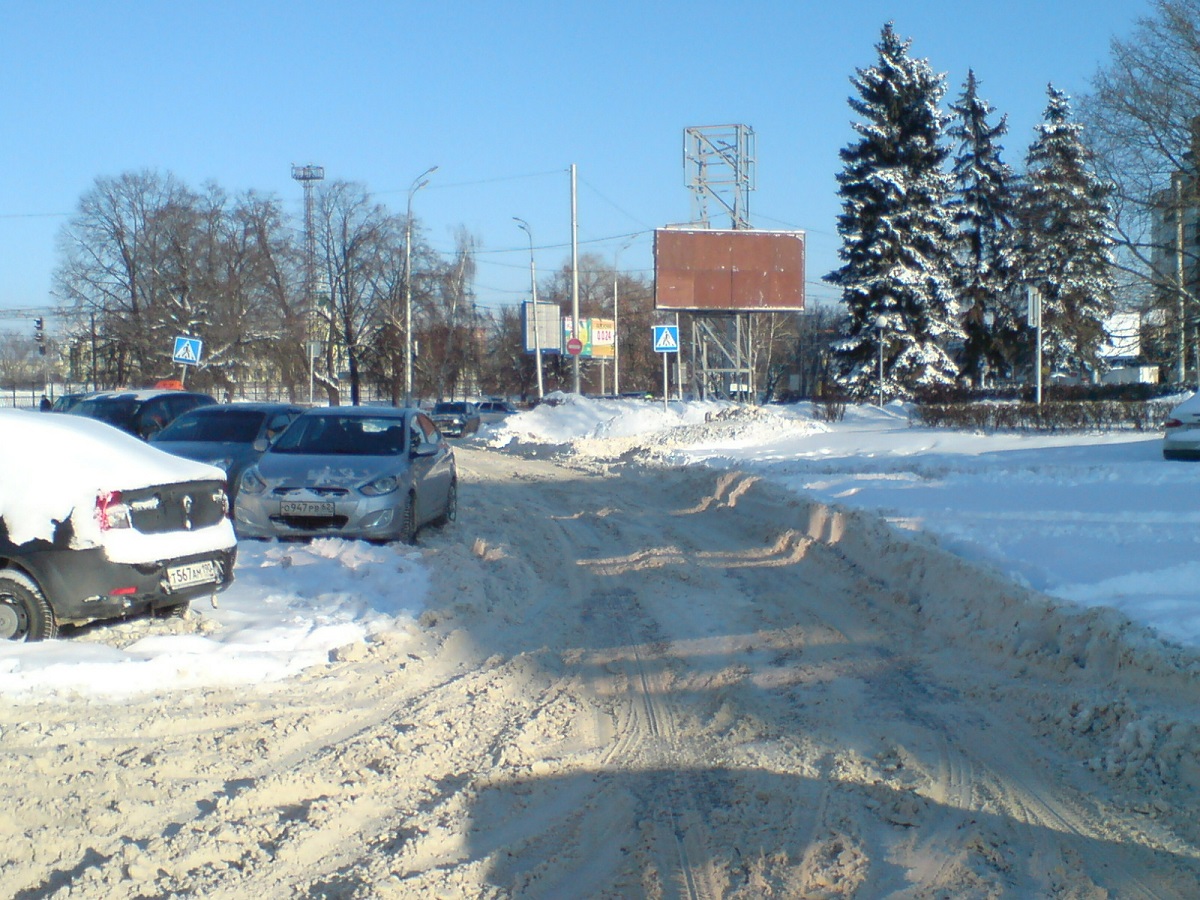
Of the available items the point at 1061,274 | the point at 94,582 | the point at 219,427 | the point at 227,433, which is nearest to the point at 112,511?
the point at 94,582

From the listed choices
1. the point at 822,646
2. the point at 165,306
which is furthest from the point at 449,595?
the point at 165,306

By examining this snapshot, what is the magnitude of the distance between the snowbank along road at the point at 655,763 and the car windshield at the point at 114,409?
41.5ft

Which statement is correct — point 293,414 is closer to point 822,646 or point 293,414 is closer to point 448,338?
point 822,646

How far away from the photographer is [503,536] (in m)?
12.1

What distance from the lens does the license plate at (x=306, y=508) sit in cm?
1062

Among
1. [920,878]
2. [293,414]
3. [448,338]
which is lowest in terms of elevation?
[920,878]

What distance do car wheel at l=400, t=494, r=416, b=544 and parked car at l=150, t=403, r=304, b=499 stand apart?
298cm

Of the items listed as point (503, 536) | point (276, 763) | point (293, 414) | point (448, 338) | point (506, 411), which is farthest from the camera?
point (448, 338)

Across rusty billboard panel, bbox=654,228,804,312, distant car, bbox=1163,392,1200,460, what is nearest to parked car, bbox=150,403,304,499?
distant car, bbox=1163,392,1200,460

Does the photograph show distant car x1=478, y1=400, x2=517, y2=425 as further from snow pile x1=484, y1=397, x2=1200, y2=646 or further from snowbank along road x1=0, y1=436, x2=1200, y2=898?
snowbank along road x1=0, y1=436, x2=1200, y2=898

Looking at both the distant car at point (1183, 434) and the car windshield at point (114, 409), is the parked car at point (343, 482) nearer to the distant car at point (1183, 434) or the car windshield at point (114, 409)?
the car windshield at point (114, 409)

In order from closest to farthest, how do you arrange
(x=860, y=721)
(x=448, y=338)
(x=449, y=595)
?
(x=860, y=721) → (x=449, y=595) → (x=448, y=338)

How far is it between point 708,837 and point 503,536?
316 inches

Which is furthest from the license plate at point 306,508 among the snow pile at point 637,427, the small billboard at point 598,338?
the small billboard at point 598,338
